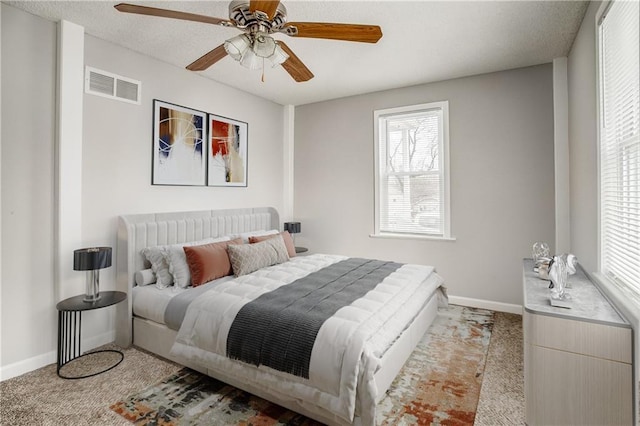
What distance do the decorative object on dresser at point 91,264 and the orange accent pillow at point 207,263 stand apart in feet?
2.09

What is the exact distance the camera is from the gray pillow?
10.5 feet

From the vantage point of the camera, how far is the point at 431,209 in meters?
4.38

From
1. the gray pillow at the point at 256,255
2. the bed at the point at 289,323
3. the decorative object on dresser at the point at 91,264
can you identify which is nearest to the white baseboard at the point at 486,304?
the bed at the point at 289,323

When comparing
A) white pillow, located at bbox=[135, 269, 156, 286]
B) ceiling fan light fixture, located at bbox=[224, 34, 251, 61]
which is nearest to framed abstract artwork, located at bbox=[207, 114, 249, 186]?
white pillow, located at bbox=[135, 269, 156, 286]

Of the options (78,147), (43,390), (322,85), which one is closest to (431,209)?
(322,85)

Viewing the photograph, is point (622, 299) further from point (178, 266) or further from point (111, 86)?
point (111, 86)

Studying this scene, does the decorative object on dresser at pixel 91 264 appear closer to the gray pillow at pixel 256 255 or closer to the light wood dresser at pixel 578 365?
the gray pillow at pixel 256 255

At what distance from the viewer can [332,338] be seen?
6.24 ft

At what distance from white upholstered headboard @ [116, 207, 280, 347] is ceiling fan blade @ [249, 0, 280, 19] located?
2234 mm

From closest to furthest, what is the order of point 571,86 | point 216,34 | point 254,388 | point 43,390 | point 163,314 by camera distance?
point 254,388 → point 43,390 → point 163,314 → point 216,34 → point 571,86

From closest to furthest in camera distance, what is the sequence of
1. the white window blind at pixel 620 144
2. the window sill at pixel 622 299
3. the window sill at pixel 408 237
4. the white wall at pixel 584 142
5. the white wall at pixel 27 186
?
1. the window sill at pixel 622 299
2. the white window blind at pixel 620 144
3. the white wall at pixel 584 142
4. the white wall at pixel 27 186
5. the window sill at pixel 408 237

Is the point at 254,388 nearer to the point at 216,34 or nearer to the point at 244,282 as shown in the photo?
the point at 244,282

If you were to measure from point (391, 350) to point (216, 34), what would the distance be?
9.87 feet

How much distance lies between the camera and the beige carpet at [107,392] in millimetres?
2035
